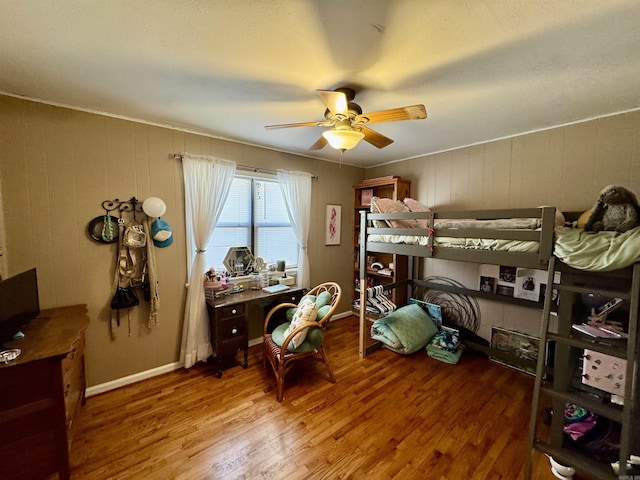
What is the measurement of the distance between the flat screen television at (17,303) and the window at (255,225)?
4.39 ft

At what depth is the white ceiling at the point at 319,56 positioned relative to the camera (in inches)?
43.7

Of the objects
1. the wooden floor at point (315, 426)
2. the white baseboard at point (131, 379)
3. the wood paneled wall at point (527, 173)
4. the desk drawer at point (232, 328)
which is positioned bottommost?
the wooden floor at point (315, 426)

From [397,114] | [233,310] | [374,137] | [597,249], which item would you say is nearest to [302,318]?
[233,310]

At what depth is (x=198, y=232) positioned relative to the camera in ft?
8.61

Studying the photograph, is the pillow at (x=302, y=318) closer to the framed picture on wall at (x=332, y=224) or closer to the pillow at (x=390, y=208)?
the pillow at (x=390, y=208)

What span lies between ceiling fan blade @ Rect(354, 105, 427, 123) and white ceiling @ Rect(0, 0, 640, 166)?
238mm

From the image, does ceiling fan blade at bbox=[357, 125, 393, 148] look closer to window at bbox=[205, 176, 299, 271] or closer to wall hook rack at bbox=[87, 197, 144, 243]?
window at bbox=[205, 176, 299, 271]

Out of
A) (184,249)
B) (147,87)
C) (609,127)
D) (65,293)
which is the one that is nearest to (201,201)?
(184,249)

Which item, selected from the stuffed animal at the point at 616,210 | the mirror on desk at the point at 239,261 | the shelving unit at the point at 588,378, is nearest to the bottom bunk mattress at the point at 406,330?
the shelving unit at the point at 588,378

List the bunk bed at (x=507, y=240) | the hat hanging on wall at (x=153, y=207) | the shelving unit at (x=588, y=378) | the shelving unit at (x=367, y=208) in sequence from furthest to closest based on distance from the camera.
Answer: the shelving unit at (x=367, y=208)
the hat hanging on wall at (x=153, y=207)
the bunk bed at (x=507, y=240)
the shelving unit at (x=588, y=378)

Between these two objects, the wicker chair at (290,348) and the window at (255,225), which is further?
the window at (255,225)

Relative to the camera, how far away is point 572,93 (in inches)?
71.4

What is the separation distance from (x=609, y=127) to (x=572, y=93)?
0.75 metres

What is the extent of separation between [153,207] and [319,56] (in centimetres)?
190
